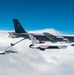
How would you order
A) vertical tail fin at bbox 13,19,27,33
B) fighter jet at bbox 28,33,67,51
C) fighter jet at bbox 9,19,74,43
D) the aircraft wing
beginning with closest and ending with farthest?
fighter jet at bbox 28,33,67,51
the aircraft wing
fighter jet at bbox 9,19,74,43
vertical tail fin at bbox 13,19,27,33

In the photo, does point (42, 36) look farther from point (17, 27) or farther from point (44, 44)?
point (17, 27)

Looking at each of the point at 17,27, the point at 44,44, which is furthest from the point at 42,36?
the point at 17,27

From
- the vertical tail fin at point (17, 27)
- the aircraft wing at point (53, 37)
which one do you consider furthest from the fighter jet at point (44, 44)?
the vertical tail fin at point (17, 27)

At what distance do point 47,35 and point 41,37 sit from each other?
5227 millimetres

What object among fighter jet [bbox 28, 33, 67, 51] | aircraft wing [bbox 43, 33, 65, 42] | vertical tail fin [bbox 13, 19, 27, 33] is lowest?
fighter jet [bbox 28, 33, 67, 51]

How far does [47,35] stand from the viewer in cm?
15238

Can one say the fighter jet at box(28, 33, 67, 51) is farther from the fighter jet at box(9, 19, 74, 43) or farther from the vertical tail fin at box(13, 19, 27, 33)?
the vertical tail fin at box(13, 19, 27, 33)

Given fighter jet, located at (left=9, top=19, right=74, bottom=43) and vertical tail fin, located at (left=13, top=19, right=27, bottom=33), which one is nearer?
fighter jet, located at (left=9, top=19, right=74, bottom=43)

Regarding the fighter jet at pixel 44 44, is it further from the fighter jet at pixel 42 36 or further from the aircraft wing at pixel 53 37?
the fighter jet at pixel 42 36

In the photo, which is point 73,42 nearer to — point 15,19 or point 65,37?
point 65,37

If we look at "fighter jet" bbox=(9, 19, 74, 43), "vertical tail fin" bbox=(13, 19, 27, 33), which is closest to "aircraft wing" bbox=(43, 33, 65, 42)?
"fighter jet" bbox=(9, 19, 74, 43)

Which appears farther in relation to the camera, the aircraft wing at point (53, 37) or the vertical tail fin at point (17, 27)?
the vertical tail fin at point (17, 27)

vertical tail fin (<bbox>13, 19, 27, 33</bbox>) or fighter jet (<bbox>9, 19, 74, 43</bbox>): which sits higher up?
vertical tail fin (<bbox>13, 19, 27, 33</bbox>)

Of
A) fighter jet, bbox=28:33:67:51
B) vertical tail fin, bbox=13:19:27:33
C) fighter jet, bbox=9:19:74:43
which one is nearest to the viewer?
fighter jet, bbox=28:33:67:51
